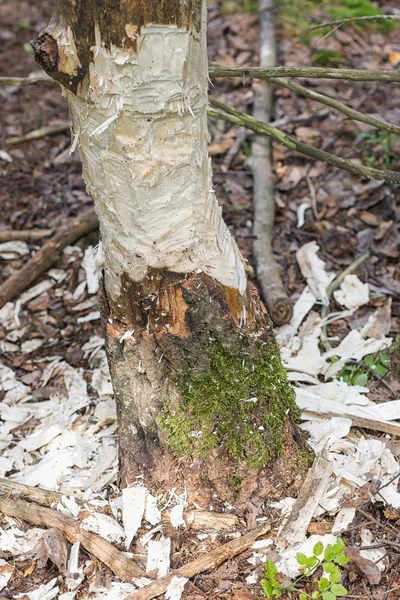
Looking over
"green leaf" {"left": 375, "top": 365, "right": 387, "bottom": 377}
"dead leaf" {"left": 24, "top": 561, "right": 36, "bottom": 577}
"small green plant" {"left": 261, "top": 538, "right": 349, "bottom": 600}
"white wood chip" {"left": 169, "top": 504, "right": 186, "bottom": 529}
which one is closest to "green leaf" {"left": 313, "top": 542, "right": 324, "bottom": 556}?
"small green plant" {"left": 261, "top": 538, "right": 349, "bottom": 600}

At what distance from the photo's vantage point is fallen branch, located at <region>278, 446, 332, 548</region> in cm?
223

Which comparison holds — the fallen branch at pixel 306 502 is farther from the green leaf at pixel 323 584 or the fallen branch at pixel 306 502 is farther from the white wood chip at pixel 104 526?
the white wood chip at pixel 104 526

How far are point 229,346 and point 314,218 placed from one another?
218cm

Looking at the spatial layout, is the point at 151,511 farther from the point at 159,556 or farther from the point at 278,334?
the point at 278,334

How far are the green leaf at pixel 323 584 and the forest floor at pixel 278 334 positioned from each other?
0.15 meters

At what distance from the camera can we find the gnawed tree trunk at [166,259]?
1.75m

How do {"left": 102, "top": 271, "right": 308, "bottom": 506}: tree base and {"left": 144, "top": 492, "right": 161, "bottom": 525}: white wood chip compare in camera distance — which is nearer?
{"left": 102, "top": 271, "right": 308, "bottom": 506}: tree base

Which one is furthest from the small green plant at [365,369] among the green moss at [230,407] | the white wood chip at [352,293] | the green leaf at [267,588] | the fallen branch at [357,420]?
the green leaf at [267,588]

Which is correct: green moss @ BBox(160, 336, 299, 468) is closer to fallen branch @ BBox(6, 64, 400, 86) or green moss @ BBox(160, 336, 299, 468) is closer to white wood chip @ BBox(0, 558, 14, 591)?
white wood chip @ BBox(0, 558, 14, 591)

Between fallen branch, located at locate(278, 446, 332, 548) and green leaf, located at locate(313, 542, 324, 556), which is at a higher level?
green leaf, located at locate(313, 542, 324, 556)

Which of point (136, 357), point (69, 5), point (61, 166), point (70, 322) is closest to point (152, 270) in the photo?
point (136, 357)

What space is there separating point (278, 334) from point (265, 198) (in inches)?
47.3

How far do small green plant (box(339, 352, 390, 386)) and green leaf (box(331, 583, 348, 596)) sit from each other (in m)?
1.18

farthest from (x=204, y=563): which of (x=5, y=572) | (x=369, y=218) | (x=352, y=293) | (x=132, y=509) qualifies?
(x=369, y=218)
